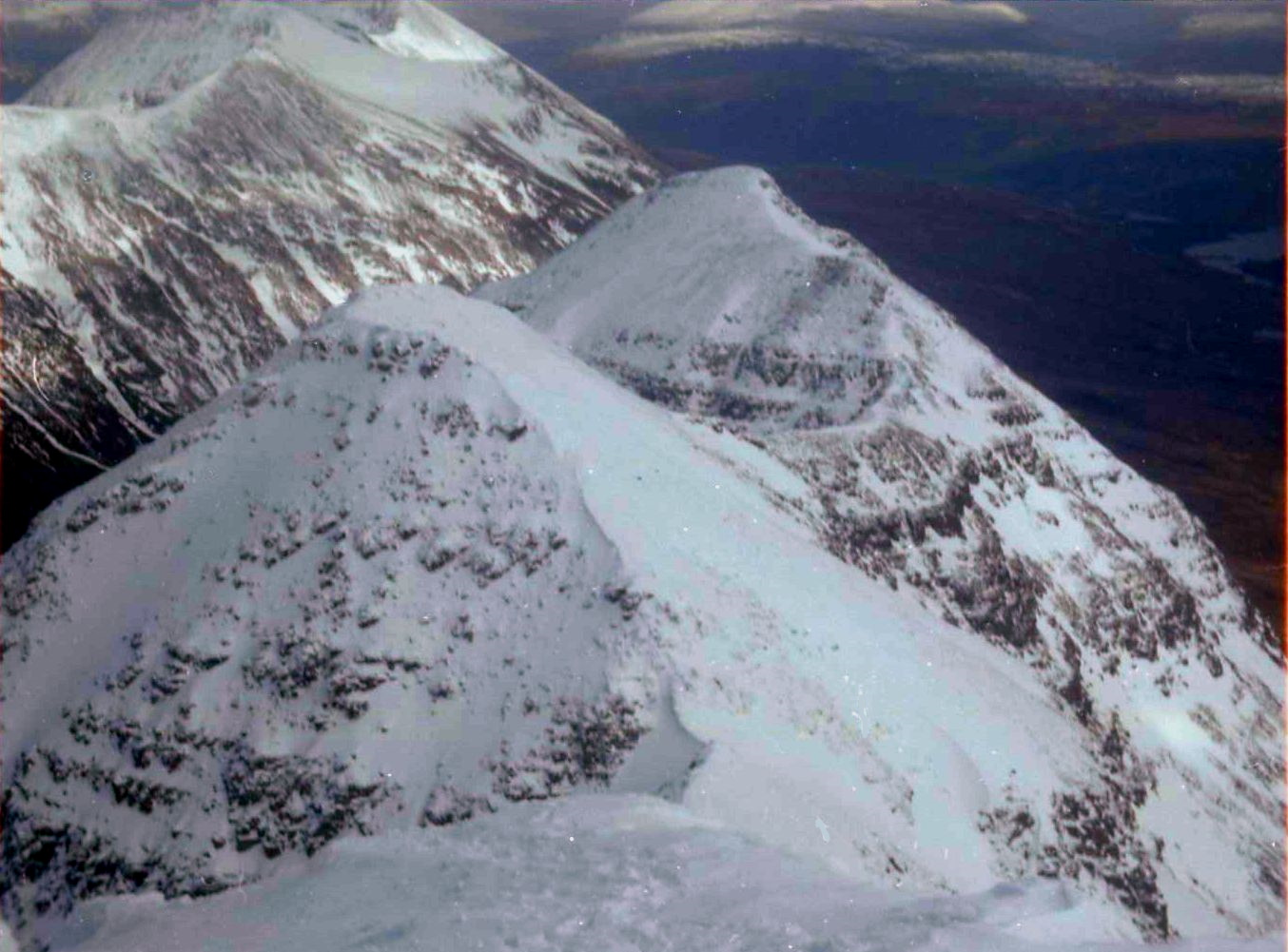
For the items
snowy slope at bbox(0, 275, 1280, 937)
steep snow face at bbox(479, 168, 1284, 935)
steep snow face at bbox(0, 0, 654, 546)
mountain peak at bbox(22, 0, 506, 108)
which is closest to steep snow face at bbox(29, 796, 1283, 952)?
snowy slope at bbox(0, 275, 1280, 937)

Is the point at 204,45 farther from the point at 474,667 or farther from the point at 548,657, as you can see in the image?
the point at 548,657

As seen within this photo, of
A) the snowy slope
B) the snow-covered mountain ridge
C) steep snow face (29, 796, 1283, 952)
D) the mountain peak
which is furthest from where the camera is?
the mountain peak

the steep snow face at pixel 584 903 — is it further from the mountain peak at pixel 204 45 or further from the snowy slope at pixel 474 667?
the mountain peak at pixel 204 45

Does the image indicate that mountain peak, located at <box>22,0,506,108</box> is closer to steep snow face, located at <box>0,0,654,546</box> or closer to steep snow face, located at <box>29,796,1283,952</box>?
steep snow face, located at <box>0,0,654,546</box>

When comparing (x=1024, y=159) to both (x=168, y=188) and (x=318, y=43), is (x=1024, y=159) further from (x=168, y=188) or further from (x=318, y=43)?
(x=168, y=188)

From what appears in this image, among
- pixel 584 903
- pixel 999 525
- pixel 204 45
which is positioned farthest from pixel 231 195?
pixel 584 903

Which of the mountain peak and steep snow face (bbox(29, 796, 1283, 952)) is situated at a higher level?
the mountain peak

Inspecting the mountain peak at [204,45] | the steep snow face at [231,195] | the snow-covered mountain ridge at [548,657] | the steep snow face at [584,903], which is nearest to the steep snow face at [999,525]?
the snow-covered mountain ridge at [548,657]
